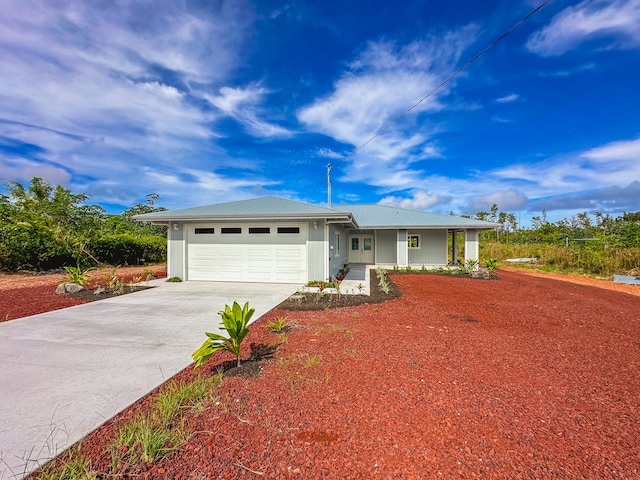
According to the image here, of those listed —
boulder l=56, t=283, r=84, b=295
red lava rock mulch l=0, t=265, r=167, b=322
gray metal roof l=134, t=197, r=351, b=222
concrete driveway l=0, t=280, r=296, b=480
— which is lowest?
concrete driveway l=0, t=280, r=296, b=480

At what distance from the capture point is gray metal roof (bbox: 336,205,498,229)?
48.0 feet

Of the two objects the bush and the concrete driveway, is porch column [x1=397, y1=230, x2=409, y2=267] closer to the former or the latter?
the concrete driveway

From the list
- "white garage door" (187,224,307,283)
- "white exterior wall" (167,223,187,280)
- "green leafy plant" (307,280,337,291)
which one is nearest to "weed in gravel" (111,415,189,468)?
"green leafy plant" (307,280,337,291)

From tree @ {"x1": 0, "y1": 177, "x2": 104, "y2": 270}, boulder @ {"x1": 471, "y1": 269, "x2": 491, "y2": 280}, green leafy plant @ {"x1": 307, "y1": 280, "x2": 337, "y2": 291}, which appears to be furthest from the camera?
tree @ {"x1": 0, "y1": 177, "x2": 104, "y2": 270}

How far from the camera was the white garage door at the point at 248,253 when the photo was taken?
33.0 feet

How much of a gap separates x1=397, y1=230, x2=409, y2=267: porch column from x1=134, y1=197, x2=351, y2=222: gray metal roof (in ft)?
21.7

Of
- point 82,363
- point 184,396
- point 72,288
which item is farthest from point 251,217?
point 184,396

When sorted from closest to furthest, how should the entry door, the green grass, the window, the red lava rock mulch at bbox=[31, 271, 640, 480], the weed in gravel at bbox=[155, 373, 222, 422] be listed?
1. the red lava rock mulch at bbox=[31, 271, 640, 480]
2. the weed in gravel at bbox=[155, 373, 222, 422]
3. the window
4. the green grass
5. the entry door

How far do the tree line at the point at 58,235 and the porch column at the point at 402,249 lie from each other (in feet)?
45.5

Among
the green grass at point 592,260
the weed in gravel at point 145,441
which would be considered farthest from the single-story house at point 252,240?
the green grass at point 592,260

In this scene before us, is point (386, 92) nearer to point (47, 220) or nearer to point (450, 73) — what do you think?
point (450, 73)

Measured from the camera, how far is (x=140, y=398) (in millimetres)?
2771

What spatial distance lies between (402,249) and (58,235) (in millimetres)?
16810

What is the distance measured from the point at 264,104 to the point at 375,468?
12690mm
